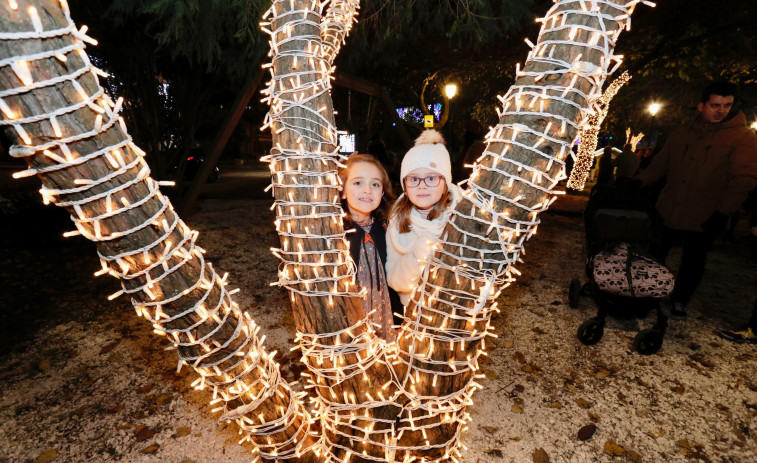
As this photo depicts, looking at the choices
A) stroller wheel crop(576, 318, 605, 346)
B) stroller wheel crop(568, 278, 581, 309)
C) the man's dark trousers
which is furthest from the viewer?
stroller wheel crop(568, 278, 581, 309)

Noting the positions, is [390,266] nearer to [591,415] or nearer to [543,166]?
[543,166]

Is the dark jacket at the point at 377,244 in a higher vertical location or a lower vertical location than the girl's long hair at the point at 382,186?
lower

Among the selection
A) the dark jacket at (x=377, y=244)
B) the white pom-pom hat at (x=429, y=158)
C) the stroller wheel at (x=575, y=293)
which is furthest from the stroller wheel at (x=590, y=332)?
the white pom-pom hat at (x=429, y=158)

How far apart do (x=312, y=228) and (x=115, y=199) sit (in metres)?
0.60

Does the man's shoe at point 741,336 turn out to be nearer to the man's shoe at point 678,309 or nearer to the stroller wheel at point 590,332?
the man's shoe at point 678,309

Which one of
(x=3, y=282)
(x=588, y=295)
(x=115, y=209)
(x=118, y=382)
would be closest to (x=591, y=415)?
(x=588, y=295)

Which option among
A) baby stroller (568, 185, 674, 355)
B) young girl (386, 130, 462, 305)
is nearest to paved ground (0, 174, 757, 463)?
baby stroller (568, 185, 674, 355)

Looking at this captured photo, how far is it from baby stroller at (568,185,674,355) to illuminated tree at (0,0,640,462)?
262 cm

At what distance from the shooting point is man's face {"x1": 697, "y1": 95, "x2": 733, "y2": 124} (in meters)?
3.34

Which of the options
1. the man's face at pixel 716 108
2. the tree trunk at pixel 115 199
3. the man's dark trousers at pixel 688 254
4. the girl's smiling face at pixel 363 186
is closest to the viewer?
the tree trunk at pixel 115 199

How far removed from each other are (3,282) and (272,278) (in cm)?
351

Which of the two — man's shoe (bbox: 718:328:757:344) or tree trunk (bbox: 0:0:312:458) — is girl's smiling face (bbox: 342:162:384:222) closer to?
tree trunk (bbox: 0:0:312:458)

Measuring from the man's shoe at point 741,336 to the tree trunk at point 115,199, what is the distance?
4.87 meters

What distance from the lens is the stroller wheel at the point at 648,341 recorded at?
11.1ft
